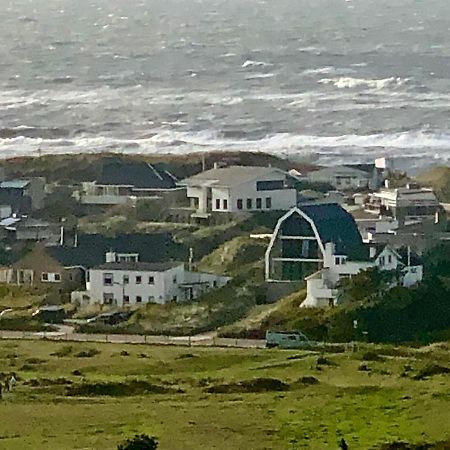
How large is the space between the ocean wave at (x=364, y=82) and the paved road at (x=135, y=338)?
54063mm

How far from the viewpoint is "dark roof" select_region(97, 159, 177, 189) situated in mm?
42841

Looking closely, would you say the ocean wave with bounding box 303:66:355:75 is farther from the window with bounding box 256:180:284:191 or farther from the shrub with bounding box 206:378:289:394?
the shrub with bounding box 206:378:289:394

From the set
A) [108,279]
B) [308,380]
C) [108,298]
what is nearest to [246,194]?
[108,279]

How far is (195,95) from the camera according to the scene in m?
83.0

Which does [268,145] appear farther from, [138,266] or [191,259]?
[138,266]

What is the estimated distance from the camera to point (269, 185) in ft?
131

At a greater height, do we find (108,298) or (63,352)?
(108,298)

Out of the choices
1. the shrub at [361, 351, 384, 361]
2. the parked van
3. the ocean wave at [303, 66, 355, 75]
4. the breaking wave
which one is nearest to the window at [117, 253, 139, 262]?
the parked van

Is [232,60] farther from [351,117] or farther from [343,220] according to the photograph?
[343,220]

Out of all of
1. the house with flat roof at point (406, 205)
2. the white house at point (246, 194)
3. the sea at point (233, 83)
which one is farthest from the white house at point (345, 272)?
the sea at point (233, 83)

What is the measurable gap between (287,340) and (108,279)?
5401 millimetres

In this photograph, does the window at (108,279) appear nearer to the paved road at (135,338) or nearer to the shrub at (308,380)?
the paved road at (135,338)

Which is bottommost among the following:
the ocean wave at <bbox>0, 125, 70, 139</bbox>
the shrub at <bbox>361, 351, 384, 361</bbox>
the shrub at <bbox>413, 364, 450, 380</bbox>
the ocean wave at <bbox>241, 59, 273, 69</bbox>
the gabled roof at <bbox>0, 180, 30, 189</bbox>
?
the shrub at <bbox>413, 364, 450, 380</bbox>

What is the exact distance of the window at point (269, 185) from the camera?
39.7 meters
